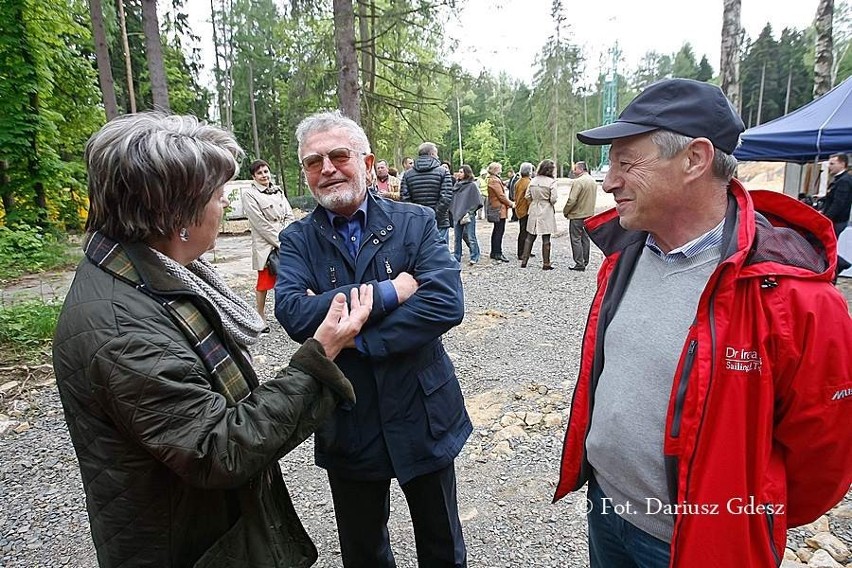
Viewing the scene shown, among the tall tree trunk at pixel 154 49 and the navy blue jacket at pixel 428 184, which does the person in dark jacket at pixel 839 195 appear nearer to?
the navy blue jacket at pixel 428 184

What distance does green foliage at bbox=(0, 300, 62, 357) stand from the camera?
543 cm

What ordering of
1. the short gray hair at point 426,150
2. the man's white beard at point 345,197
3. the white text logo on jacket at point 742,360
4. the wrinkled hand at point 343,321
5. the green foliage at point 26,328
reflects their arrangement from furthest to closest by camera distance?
the short gray hair at point 426,150, the green foliage at point 26,328, the man's white beard at point 345,197, the wrinkled hand at point 343,321, the white text logo on jacket at point 742,360

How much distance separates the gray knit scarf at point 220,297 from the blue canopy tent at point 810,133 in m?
6.98

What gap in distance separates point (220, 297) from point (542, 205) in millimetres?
8190

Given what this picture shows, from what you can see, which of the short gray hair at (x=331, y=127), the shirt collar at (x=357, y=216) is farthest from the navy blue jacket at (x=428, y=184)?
the shirt collar at (x=357, y=216)

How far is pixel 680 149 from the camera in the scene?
4.80 ft

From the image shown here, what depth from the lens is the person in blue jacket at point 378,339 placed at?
1.91m

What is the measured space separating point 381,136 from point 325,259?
871 centimetres

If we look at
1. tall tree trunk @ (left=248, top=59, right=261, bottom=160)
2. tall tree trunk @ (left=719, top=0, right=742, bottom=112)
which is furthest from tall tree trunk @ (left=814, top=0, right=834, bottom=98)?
tall tree trunk @ (left=248, top=59, right=261, bottom=160)

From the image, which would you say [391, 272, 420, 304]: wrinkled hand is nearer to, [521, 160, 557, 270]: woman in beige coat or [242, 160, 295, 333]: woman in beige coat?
[242, 160, 295, 333]: woman in beige coat

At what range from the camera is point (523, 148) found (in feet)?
184

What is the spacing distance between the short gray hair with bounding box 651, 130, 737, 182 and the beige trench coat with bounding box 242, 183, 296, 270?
512cm

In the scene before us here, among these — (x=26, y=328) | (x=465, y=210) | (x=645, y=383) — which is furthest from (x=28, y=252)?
(x=645, y=383)

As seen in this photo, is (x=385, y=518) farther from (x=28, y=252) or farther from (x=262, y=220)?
(x=28, y=252)
